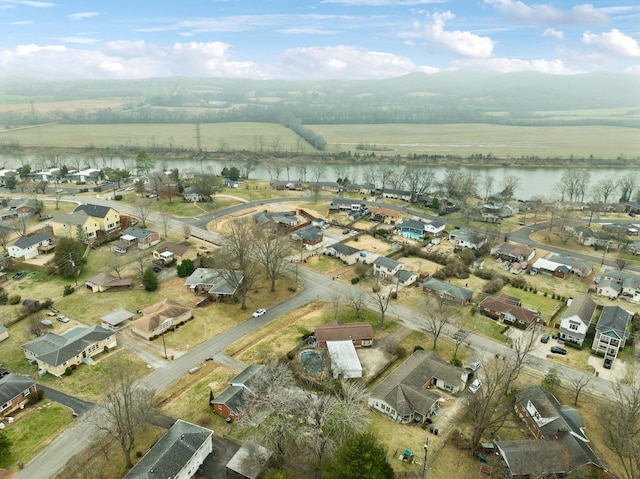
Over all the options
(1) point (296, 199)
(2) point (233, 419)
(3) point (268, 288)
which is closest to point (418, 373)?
(2) point (233, 419)

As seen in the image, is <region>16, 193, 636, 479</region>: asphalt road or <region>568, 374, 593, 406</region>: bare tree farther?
<region>568, 374, 593, 406</region>: bare tree

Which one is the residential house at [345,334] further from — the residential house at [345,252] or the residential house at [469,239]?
the residential house at [469,239]

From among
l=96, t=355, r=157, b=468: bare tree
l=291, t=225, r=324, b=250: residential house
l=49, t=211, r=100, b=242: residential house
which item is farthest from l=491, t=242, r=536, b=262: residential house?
l=49, t=211, r=100, b=242: residential house

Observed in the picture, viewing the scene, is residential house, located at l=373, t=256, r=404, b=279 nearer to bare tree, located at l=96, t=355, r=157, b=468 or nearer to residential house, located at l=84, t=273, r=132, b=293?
residential house, located at l=84, t=273, r=132, b=293

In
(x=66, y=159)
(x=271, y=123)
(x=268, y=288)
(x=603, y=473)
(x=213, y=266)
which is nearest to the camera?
(x=603, y=473)

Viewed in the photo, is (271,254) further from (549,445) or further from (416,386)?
(549,445)

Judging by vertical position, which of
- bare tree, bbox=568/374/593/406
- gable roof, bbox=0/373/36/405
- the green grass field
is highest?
the green grass field

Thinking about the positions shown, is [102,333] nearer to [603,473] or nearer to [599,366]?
[603,473]

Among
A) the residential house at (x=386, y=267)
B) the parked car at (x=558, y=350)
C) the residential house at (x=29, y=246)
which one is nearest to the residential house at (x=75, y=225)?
the residential house at (x=29, y=246)
